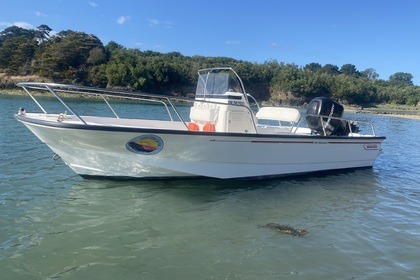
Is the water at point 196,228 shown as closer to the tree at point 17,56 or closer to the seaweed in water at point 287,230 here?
the seaweed in water at point 287,230

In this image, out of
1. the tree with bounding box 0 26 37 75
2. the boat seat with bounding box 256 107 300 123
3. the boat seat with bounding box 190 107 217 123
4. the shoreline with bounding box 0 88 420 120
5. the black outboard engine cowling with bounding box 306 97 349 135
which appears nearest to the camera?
the boat seat with bounding box 190 107 217 123

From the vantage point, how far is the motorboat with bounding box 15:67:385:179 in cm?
652

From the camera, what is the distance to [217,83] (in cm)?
897

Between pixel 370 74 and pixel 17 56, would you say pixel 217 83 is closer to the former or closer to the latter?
pixel 17 56

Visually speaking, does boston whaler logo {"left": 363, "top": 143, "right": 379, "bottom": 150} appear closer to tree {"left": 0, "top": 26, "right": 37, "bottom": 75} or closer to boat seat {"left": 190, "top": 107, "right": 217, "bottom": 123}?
boat seat {"left": 190, "top": 107, "right": 217, "bottom": 123}

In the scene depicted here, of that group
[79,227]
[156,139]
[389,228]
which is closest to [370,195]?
[389,228]

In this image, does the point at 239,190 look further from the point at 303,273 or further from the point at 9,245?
the point at 9,245

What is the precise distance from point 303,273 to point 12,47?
85.7 metres

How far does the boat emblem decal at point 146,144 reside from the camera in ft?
22.0

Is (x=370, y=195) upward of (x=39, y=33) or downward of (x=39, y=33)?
downward

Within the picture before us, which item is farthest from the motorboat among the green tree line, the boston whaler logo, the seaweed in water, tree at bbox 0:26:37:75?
tree at bbox 0:26:37:75

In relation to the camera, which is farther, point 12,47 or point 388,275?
point 12,47

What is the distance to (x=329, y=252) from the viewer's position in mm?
4973

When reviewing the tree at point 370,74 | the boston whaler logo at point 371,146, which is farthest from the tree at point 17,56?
the tree at point 370,74
